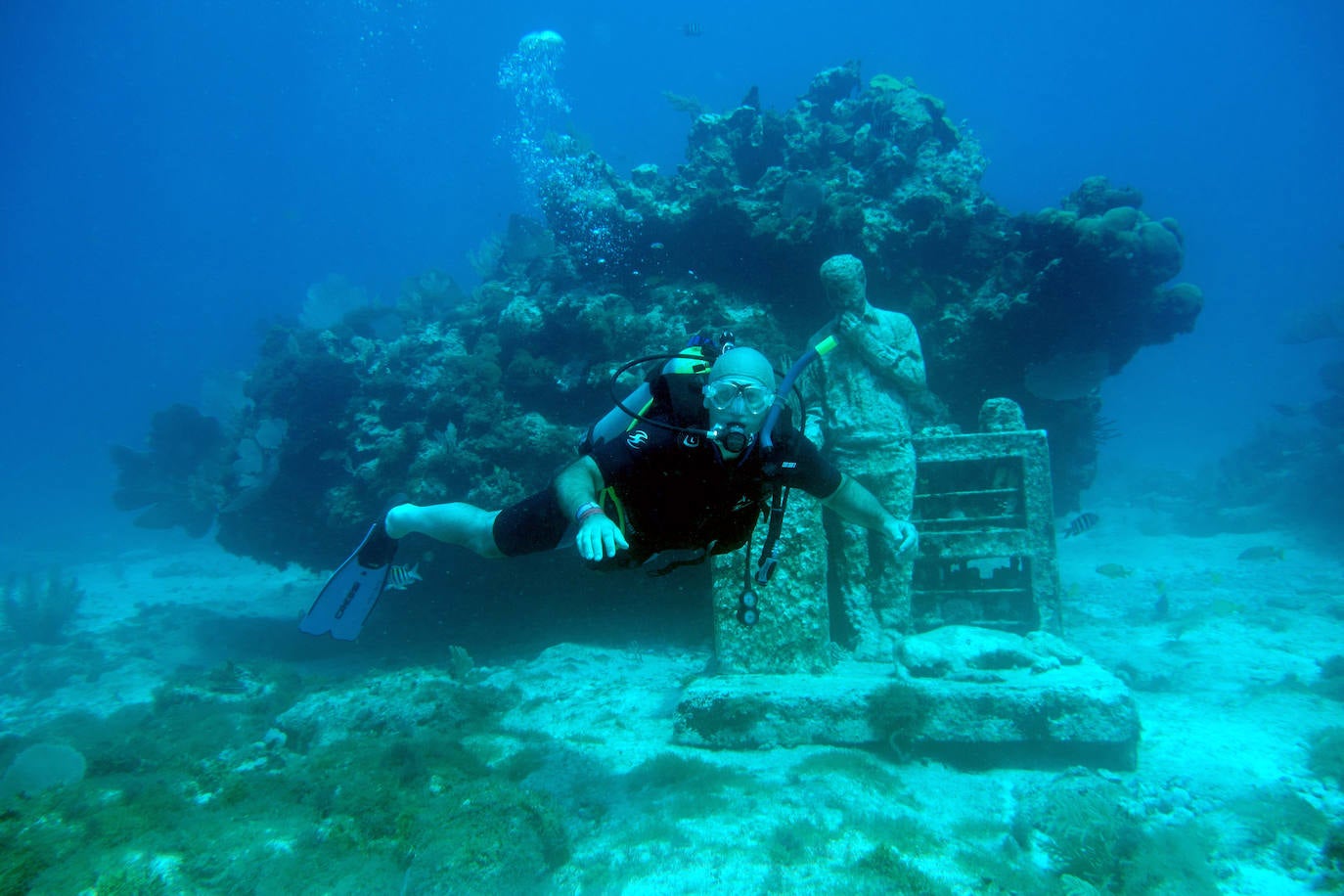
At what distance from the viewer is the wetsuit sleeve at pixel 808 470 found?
3.83 m

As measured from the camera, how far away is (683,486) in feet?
11.7

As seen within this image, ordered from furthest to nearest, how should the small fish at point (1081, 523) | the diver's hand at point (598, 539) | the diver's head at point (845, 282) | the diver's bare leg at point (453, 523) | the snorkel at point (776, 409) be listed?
the small fish at point (1081, 523), the diver's head at point (845, 282), the diver's bare leg at point (453, 523), the snorkel at point (776, 409), the diver's hand at point (598, 539)

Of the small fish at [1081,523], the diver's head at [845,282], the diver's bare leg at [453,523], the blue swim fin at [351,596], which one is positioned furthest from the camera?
the small fish at [1081,523]

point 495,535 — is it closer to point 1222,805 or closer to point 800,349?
point 1222,805

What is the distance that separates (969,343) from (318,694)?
9965mm

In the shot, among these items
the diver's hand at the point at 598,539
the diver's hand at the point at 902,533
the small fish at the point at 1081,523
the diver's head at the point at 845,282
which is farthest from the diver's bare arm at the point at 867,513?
the small fish at the point at 1081,523

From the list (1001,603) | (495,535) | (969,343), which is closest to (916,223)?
(969,343)

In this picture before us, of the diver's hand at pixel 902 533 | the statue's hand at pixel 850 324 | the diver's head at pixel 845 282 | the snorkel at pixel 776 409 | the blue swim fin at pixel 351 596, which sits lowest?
the blue swim fin at pixel 351 596

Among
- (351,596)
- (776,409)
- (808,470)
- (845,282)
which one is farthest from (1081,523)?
(351,596)

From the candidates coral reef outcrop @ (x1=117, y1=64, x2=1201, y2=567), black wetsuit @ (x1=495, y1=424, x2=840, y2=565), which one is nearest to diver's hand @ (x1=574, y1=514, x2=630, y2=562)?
black wetsuit @ (x1=495, y1=424, x2=840, y2=565)

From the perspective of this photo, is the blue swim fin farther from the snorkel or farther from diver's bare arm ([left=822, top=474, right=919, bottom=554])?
diver's bare arm ([left=822, top=474, right=919, bottom=554])

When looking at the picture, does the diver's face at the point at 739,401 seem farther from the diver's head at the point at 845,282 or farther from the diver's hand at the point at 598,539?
the diver's head at the point at 845,282

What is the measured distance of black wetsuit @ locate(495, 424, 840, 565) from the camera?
3539mm

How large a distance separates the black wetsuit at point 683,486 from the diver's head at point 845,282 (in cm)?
409
